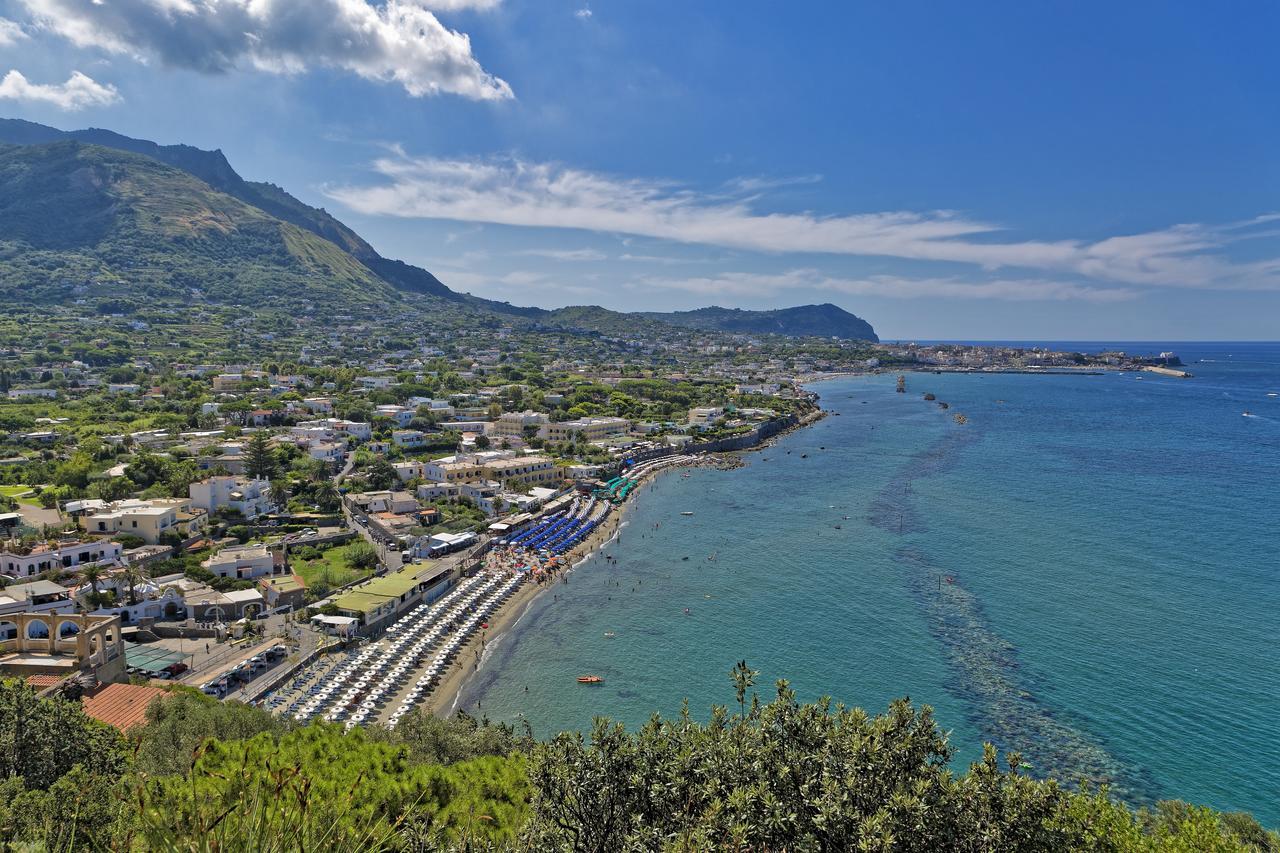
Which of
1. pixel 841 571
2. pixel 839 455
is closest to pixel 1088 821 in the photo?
pixel 841 571

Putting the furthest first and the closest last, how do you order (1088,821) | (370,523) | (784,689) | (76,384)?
(76,384)
(370,523)
(784,689)
(1088,821)

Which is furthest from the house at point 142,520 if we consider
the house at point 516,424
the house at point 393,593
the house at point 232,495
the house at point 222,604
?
the house at point 516,424

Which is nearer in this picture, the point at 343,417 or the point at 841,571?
the point at 841,571

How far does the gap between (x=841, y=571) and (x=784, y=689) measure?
30.4 m

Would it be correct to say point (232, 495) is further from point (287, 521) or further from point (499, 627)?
point (499, 627)

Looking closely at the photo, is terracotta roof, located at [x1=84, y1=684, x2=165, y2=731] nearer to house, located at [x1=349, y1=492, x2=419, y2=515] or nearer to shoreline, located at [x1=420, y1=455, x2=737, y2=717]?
shoreline, located at [x1=420, y1=455, x2=737, y2=717]

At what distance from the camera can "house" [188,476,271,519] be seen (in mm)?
45000

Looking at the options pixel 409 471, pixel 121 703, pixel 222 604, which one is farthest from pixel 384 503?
pixel 121 703

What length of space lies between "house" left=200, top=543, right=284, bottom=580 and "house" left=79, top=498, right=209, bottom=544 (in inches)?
170

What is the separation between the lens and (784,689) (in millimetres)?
14758

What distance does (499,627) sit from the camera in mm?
36250

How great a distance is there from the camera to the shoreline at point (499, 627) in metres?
28.8

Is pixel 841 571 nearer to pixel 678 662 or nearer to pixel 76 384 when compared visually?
pixel 678 662

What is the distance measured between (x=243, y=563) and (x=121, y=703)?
1521 cm
